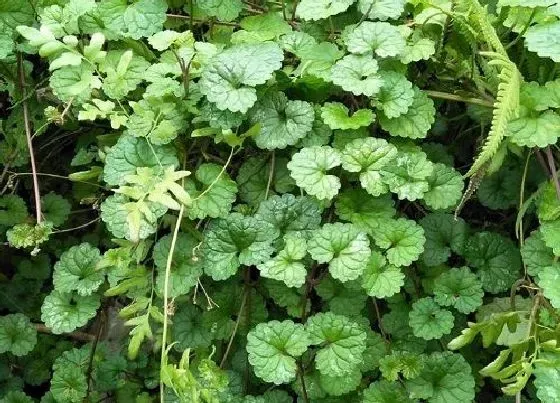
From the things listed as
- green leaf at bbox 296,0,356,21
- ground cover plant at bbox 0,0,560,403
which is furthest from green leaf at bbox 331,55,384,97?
green leaf at bbox 296,0,356,21

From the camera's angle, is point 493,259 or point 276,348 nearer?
point 276,348

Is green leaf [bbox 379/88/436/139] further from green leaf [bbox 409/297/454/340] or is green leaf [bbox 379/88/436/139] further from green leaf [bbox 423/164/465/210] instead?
green leaf [bbox 409/297/454/340]

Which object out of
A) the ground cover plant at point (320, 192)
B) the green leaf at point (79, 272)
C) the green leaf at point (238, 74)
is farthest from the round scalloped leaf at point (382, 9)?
the green leaf at point (79, 272)

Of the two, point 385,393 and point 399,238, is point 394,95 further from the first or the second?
point 385,393

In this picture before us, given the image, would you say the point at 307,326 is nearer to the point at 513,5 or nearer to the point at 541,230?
the point at 541,230

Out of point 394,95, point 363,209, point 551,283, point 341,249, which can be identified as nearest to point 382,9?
point 394,95

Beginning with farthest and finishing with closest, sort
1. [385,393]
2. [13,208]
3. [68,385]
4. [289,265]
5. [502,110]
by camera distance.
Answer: [13,208] < [68,385] < [385,393] < [289,265] < [502,110]
